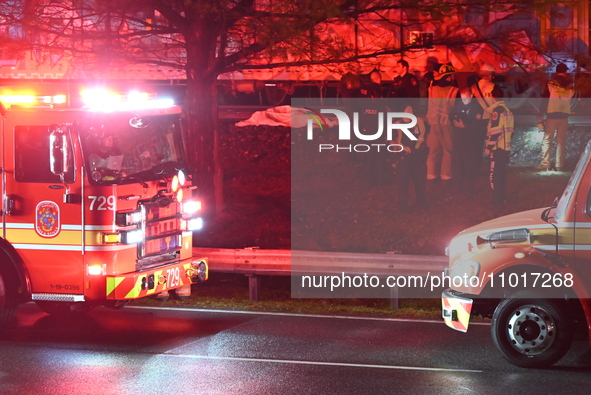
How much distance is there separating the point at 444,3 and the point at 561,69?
2029 millimetres

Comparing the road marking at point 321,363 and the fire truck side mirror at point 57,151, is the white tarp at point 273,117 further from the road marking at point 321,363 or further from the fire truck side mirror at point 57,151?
the road marking at point 321,363

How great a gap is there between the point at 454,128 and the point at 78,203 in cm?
833

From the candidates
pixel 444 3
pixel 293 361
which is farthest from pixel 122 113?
pixel 444 3

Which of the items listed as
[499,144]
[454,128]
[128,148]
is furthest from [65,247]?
[454,128]

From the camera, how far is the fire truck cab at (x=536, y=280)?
7.78 metres

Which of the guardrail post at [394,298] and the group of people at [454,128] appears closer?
the guardrail post at [394,298]

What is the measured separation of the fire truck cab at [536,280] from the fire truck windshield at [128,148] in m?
3.35

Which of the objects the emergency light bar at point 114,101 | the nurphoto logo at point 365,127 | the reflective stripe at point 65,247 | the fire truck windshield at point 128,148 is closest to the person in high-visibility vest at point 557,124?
the nurphoto logo at point 365,127

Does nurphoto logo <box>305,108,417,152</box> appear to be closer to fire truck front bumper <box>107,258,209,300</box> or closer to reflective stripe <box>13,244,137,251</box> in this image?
fire truck front bumper <box>107,258,209,300</box>

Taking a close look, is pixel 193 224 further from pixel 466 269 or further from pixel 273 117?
pixel 273 117

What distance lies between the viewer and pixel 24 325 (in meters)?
9.84

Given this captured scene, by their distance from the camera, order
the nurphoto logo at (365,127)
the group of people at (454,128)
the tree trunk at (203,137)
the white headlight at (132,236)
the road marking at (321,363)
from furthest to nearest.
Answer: the nurphoto logo at (365,127)
the tree trunk at (203,137)
the group of people at (454,128)
the white headlight at (132,236)
the road marking at (321,363)

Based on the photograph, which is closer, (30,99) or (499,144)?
(30,99)

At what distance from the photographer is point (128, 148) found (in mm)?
9281
